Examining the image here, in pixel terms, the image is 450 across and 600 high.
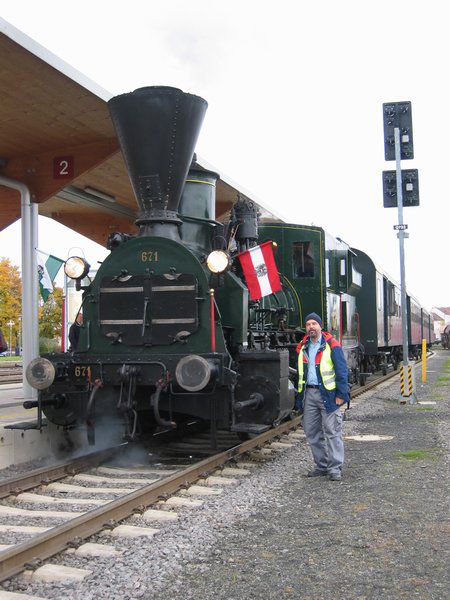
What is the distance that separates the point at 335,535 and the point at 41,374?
371 cm

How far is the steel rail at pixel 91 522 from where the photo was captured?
4004mm

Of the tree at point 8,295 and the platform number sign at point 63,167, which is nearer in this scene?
the platform number sign at point 63,167

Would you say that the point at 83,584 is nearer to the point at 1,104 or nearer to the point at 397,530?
the point at 397,530

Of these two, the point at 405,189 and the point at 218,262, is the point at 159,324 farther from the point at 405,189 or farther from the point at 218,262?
the point at 405,189

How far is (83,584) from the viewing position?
384 cm

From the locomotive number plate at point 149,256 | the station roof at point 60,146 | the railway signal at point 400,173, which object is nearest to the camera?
the locomotive number plate at point 149,256

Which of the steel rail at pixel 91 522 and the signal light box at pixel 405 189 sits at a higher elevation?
the signal light box at pixel 405 189

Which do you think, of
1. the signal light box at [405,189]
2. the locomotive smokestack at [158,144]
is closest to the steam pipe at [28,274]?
the locomotive smokestack at [158,144]

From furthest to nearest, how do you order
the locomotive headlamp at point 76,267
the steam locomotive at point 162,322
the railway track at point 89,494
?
the locomotive headlamp at point 76,267, the steam locomotive at point 162,322, the railway track at point 89,494

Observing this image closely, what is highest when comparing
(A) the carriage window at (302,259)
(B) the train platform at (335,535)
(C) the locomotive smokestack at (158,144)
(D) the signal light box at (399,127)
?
(D) the signal light box at (399,127)

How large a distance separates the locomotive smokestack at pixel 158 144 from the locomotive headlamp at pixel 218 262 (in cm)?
70

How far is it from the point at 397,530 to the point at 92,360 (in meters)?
3.77

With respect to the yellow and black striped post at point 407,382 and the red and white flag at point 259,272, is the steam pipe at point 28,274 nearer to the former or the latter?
the red and white flag at point 259,272

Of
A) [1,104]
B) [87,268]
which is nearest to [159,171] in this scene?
[87,268]
